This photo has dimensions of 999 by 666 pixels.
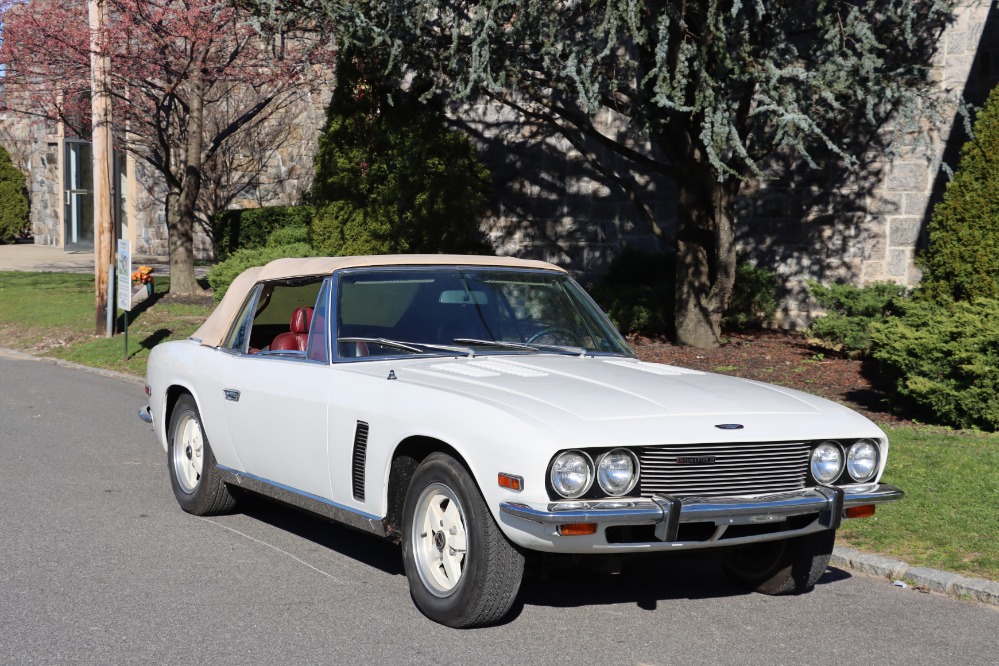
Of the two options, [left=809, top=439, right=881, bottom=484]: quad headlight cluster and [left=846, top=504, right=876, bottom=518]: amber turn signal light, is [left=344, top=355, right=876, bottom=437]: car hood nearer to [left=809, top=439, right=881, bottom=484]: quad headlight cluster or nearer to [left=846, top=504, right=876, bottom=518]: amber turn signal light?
[left=809, top=439, right=881, bottom=484]: quad headlight cluster

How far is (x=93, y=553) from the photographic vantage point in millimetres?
6703

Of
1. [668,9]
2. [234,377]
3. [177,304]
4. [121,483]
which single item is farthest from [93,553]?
[177,304]

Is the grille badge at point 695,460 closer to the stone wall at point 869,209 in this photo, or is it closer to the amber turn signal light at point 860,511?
the amber turn signal light at point 860,511

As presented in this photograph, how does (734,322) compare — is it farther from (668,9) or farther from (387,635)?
(387,635)

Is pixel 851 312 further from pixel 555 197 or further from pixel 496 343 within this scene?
pixel 496 343

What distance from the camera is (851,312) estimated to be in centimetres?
1421

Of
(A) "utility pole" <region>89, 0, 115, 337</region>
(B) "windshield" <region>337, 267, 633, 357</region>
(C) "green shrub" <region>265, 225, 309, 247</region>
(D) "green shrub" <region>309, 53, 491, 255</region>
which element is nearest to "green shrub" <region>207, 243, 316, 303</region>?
(D) "green shrub" <region>309, 53, 491, 255</region>

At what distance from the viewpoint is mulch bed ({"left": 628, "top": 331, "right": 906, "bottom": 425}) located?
1143cm

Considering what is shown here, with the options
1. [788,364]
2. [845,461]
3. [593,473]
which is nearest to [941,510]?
[845,461]

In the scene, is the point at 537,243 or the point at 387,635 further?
the point at 537,243

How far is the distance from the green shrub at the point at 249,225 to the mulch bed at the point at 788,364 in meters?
11.3

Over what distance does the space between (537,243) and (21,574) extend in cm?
1380

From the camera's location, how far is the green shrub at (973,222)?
40.7 ft

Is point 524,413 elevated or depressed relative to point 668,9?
depressed
